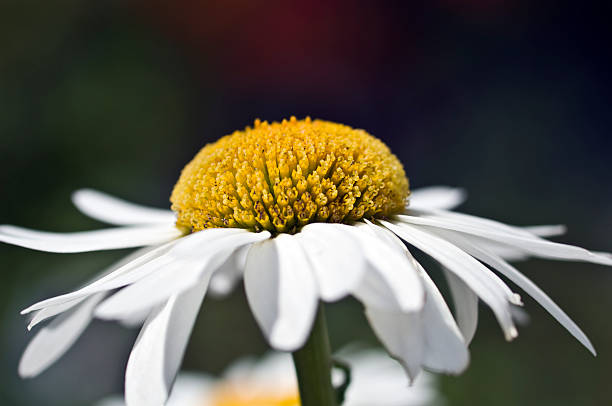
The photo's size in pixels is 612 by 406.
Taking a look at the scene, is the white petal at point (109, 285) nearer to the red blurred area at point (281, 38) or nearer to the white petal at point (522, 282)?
the white petal at point (522, 282)

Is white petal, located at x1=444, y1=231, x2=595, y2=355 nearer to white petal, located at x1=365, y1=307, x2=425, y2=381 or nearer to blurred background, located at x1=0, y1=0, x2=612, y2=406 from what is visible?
white petal, located at x1=365, y1=307, x2=425, y2=381

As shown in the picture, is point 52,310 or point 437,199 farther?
point 437,199

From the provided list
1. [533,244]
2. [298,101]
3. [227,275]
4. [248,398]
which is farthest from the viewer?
[298,101]

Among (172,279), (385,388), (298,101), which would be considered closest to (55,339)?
(172,279)

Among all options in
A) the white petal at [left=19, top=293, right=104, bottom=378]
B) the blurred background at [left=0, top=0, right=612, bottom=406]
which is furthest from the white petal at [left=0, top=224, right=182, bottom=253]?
the blurred background at [left=0, top=0, right=612, bottom=406]

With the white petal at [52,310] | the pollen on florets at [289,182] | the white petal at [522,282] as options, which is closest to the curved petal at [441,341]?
the white petal at [522,282]

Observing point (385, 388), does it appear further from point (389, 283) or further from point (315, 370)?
point (389, 283)
